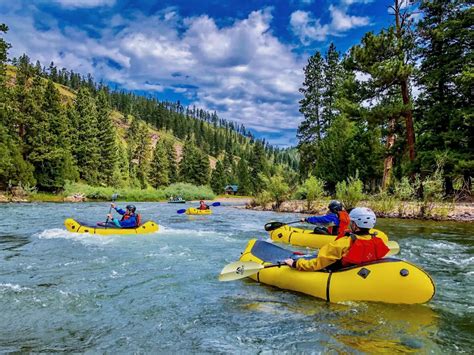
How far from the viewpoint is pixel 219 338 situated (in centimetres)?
477

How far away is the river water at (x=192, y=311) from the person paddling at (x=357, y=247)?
0.65 meters

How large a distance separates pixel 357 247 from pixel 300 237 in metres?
5.85

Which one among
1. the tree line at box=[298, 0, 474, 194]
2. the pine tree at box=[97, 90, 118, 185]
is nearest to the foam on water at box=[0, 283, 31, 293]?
the tree line at box=[298, 0, 474, 194]

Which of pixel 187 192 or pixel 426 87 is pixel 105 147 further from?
pixel 426 87

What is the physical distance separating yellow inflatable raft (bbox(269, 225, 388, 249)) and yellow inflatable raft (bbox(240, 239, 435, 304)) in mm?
4725

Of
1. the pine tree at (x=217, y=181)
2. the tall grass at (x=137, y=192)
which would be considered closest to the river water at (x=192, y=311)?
the tall grass at (x=137, y=192)

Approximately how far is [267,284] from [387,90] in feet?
64.2

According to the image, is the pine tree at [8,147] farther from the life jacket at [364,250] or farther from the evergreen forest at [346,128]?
the life jacket at [364,250]

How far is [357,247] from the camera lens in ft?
19.1

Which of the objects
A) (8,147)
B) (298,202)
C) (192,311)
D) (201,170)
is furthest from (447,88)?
(201,170)

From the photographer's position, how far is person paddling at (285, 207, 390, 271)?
5701 millimetres

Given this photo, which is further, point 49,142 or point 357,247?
point 49,142

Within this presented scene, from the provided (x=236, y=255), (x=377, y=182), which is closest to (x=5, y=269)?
(x=236, y=255)

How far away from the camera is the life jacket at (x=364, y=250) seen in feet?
19.1
